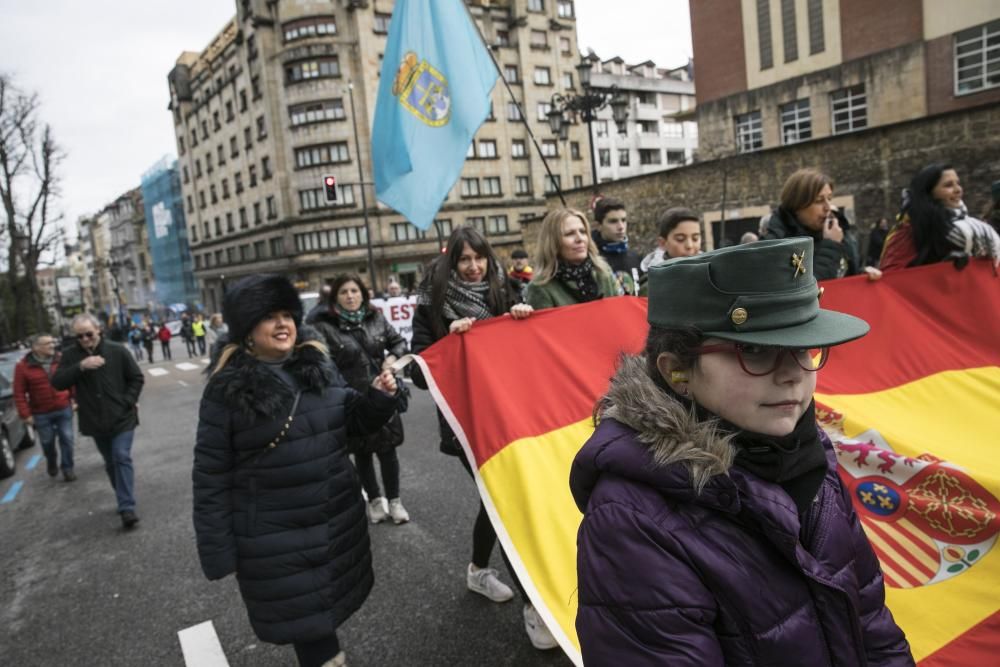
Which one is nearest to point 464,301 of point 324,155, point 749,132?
→ point 749,132

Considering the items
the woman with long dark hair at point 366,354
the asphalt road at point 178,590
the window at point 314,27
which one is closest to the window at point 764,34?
the asphalt road at point 178,590

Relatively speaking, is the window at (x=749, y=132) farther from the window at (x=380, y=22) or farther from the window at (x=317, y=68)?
the window at (x=317, y=68)

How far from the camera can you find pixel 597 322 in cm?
387

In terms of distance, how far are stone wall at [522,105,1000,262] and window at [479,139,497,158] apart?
27464 millimetres

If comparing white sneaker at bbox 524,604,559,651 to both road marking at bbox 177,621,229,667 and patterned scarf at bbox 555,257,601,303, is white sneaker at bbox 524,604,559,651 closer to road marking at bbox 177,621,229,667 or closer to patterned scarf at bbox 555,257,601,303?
road marking at bbox 177,621,229,667

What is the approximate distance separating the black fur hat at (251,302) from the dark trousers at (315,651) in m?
1.46

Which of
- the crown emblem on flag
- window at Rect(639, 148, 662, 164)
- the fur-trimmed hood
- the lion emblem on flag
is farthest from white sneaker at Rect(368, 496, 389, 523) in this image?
window at Rect(639, 148, 662, 164)

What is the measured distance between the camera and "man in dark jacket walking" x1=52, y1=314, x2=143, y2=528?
19.9 ft

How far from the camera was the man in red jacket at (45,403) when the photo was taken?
796 cm

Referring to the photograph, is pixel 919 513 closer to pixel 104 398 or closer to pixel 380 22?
pixel 104 398

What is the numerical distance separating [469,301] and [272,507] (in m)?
1.70

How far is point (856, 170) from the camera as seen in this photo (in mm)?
17719

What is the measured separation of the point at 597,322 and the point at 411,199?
7.97 feet

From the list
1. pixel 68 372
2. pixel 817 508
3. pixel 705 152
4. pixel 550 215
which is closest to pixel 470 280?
pixel 550 215
